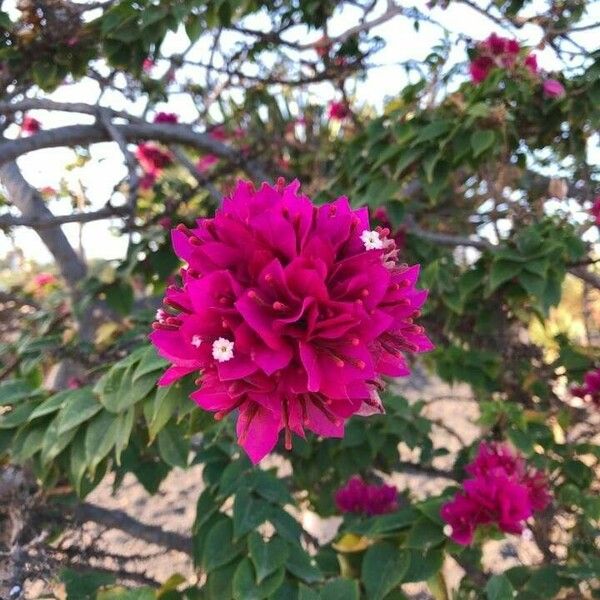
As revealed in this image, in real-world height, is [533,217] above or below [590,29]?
below

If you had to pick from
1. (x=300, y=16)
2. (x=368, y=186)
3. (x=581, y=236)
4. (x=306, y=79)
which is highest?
(x=300, y=16)

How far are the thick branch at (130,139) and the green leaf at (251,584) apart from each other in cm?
118

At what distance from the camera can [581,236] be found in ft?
5.58

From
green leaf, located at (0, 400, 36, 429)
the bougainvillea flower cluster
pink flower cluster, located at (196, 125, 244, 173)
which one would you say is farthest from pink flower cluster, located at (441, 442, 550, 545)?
pink flower cluster, located at (196, 125, 244, 173)

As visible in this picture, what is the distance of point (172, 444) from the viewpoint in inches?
45.9

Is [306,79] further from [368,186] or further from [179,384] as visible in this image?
[179,384]

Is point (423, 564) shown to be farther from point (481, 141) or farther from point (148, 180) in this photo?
point (148, 180)

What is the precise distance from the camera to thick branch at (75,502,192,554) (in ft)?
5.57

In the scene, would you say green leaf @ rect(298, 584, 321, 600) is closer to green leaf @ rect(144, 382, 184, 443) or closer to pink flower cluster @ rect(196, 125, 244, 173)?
green leaf @ rect(144, 382, 184, 443)

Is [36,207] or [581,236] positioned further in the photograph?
[36,207]

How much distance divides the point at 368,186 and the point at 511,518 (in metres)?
0.97

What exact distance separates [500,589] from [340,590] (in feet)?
0.82

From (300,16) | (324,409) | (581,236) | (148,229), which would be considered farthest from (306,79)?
(324,409)

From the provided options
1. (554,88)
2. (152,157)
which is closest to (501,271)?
Answer: (554,88)
